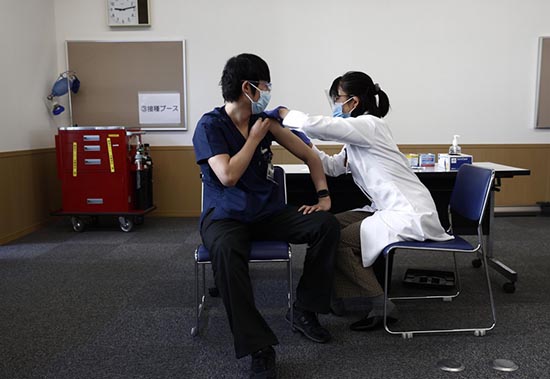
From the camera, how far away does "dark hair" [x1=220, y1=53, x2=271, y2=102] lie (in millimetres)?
2035

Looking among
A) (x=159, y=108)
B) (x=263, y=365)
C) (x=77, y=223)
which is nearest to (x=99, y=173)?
(x=77, y=223)

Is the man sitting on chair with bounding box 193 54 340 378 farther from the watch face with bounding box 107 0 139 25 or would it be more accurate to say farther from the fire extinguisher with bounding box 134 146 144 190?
the watch face with bounding box 107 0 139 25

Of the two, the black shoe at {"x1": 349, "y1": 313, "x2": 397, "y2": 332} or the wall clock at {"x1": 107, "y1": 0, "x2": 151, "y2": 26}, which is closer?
the black shoe at {"x1": 349, "y1": 313, "x2": 397, "y2": 332}

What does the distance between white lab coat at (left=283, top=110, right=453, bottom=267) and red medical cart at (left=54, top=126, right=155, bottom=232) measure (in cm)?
255

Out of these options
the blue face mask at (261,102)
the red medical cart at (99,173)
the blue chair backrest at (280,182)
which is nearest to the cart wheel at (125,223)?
the red medical cart at (99,173)

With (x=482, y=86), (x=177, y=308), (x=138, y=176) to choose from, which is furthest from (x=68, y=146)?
(x=482, y=86)

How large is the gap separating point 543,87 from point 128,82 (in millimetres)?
4179

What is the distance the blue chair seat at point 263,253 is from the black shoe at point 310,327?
1.07 feet

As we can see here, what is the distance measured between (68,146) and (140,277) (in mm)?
1812

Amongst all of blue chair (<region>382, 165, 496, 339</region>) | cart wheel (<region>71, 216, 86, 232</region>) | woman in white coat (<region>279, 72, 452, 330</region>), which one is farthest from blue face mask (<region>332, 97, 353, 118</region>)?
cart wheel (<region>71, 216, 86, 232</region>)

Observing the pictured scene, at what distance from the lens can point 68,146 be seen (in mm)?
4238

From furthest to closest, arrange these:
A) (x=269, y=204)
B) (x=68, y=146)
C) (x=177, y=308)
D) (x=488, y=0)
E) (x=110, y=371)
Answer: (x=488, y=0) → (x=68, y=146) → (x=177, y=308) → (x=269, y=204) → (x=110, y=371)

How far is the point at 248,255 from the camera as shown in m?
1.91

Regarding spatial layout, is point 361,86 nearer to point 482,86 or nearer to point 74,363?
point 74,363
